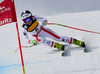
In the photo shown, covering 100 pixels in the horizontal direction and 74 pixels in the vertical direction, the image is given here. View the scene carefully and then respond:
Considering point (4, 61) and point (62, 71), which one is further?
point (4, 61)

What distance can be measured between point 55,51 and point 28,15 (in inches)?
43.3

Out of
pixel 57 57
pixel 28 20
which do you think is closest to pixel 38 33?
pixel 28 20

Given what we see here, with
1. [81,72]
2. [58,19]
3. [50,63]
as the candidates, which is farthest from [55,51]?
[58,19]

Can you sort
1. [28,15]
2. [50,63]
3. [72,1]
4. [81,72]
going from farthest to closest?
[72,1] → [28,15] → [50,63] → [81,72]

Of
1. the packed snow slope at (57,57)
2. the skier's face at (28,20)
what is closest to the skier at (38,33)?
the skier's face at (28,20)

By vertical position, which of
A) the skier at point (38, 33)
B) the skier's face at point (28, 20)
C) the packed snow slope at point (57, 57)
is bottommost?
the packed snow slope at point (57, 57)

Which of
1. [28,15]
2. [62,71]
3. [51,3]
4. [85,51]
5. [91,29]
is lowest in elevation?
[62,71]

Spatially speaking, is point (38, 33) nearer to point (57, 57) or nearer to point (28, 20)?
point (28, 20)

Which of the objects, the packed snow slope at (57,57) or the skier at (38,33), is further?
the skier at (38,33)

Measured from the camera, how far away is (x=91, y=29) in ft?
20.2

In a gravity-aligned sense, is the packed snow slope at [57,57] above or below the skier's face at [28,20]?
below

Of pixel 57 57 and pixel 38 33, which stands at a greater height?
pixel 38 33

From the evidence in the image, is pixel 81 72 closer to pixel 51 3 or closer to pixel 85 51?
pixel 85 51

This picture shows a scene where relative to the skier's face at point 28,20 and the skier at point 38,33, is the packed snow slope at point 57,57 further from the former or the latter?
the skier's face at point 28,20
